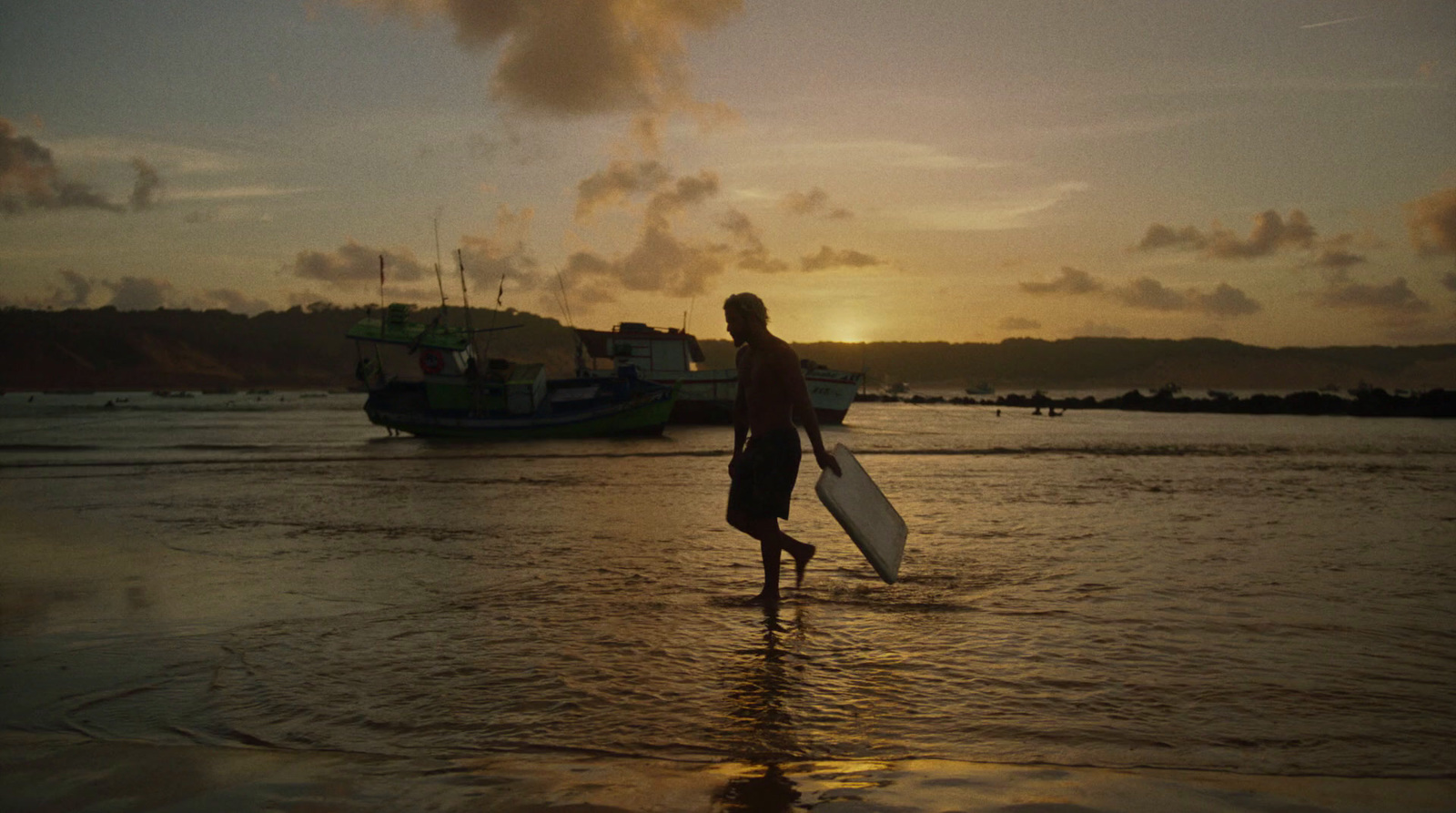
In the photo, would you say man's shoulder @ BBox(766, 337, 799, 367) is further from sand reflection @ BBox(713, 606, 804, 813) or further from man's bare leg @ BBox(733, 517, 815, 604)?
A: sand reflection @ BBox(713, 606, 804, 813)

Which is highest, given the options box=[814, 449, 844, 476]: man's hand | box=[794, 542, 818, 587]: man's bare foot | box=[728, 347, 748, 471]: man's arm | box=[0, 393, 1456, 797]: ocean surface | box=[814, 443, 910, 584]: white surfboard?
box=[728, 347, 748, 471]: man's arm

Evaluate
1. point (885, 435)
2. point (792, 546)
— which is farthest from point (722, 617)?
point (885, 435)

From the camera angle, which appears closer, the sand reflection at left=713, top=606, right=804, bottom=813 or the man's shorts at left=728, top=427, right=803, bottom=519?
the sand reflection at left=713, top=606, right=804, bottom=813

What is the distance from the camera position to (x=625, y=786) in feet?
9.65

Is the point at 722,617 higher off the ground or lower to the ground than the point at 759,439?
lower

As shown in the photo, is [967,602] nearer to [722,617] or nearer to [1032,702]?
[722,617]

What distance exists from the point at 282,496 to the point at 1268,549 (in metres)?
11.3

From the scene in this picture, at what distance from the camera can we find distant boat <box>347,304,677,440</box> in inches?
1107

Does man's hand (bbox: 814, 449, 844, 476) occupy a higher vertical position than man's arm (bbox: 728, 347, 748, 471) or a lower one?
lower

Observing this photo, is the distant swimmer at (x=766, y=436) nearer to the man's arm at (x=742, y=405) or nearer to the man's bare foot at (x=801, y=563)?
the man's arm at (x=742, y=405)

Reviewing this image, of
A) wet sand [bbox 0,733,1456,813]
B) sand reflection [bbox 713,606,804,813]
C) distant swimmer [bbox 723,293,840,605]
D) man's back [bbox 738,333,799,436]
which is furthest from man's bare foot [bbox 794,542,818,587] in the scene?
wet sand [bbox 0,733,1456,813]

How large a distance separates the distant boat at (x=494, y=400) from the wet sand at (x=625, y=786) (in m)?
25.0

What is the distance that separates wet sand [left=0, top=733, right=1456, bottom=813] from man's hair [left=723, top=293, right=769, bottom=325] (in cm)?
329

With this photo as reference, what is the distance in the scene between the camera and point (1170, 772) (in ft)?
10.00
